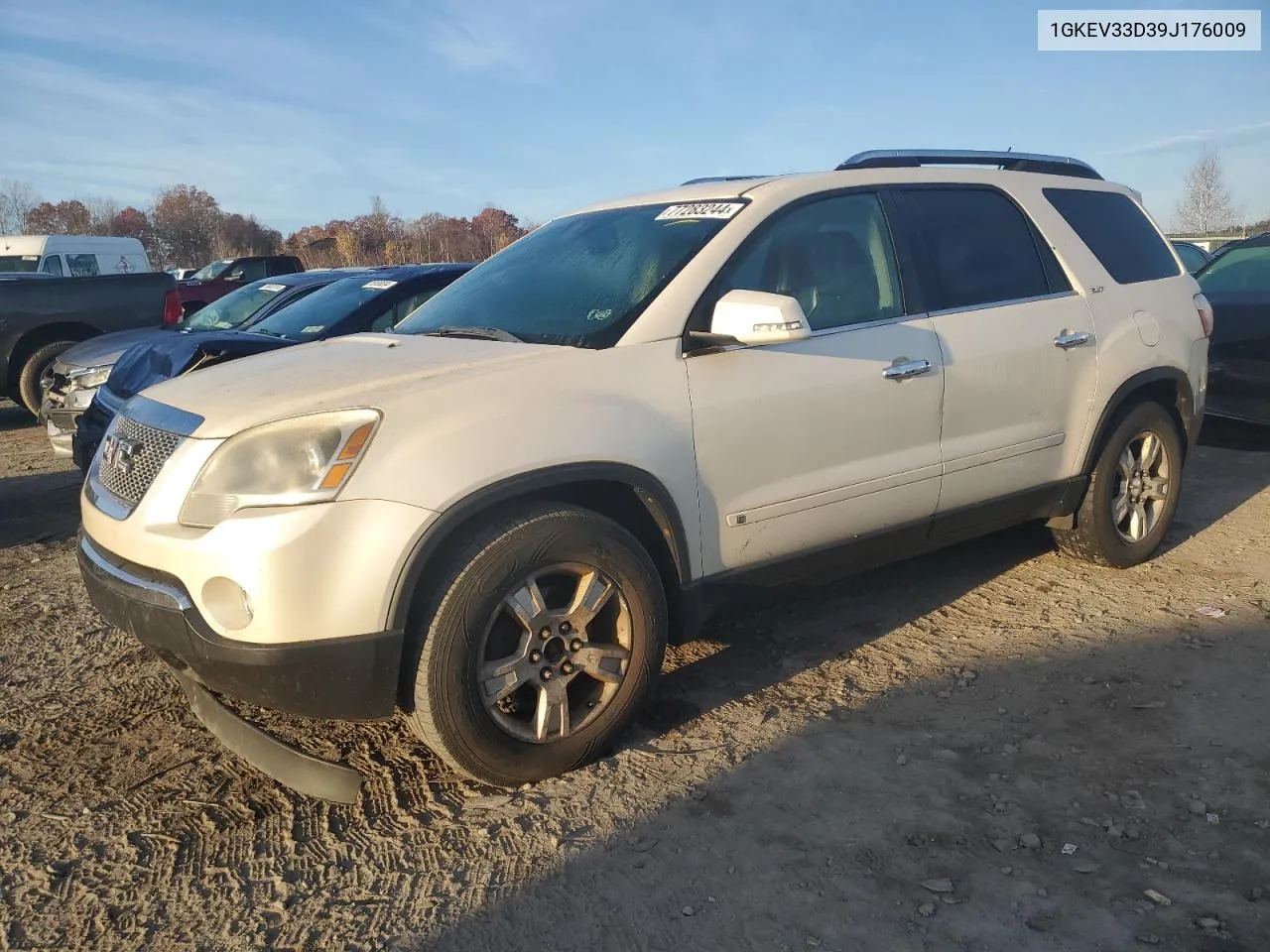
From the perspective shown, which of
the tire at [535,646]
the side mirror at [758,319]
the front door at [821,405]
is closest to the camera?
the tire at [535,646]

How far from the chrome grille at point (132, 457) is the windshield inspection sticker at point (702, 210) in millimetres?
1876

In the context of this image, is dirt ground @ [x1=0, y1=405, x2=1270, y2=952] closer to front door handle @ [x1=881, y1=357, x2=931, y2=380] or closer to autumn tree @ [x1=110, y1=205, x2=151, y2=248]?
front door handle @ [x1=881, y1=357, x2=931, y2=380]

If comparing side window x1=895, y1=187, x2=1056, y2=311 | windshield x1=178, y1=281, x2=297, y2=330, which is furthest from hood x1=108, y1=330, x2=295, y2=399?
side window x1=895, y1=187, x2=1056, y2=311

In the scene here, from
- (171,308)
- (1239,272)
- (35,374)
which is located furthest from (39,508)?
(1239,272)

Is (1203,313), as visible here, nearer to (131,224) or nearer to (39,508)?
(39,508)

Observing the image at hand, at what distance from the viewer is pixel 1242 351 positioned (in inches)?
272

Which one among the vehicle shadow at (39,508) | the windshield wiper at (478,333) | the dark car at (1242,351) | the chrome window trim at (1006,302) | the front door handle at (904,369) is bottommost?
the vehicle shadow at (39,508)

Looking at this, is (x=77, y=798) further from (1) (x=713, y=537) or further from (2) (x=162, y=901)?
(1) (x=713, y=537)

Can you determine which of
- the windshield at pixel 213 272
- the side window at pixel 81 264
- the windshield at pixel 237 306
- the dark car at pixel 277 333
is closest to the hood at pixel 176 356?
the dark car at pixel 277 333

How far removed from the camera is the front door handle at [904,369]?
3568mm

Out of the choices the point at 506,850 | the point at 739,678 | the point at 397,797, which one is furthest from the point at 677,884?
the point at 739,678

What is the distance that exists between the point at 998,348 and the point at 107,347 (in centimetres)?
625

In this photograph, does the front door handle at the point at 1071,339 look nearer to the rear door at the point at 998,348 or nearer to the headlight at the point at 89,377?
the rear door at the point at 998,348

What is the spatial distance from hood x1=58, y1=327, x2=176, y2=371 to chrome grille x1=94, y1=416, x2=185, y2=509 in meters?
4.09
